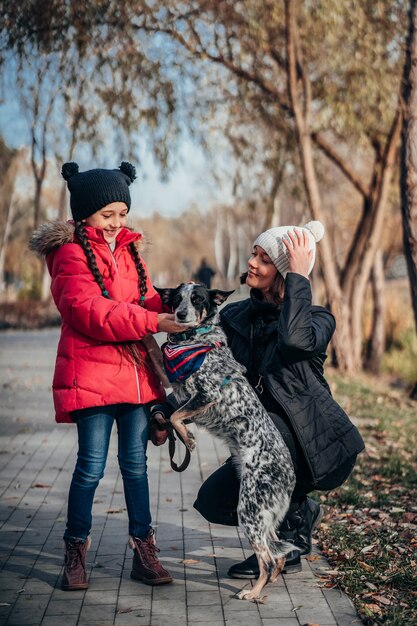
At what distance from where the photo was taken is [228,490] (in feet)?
14.9

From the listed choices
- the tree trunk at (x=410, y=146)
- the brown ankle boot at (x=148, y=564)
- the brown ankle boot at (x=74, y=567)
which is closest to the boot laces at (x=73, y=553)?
the brown ankle boot at (x=74, y=567)

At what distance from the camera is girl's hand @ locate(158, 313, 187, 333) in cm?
416

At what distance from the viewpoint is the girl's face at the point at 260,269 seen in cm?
441

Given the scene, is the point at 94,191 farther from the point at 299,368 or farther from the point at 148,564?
the point at 148,564

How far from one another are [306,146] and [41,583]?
1241cm

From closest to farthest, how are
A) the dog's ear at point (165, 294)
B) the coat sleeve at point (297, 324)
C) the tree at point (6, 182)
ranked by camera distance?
the coat sleeve at point (297, 324) < the dog's ear at point (165, 294) < the tree at point (6, 182)

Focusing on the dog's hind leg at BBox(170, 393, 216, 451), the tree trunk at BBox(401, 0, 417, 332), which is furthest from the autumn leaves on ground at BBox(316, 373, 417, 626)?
the tree trunk at BBox(401, 0, 417, 332)

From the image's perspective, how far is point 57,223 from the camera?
446 cm

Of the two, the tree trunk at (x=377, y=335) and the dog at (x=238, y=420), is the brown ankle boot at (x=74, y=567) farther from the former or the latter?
the tree trunk at (x=377, y=335)

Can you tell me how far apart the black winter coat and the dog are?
0.14 meters

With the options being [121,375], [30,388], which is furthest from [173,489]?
[30,388]

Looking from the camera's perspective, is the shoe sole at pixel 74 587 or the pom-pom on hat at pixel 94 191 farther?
the shoe sole at pixel 74 587

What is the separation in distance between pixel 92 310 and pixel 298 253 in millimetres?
1089

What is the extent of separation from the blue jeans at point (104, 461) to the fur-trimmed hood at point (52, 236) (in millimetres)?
897
